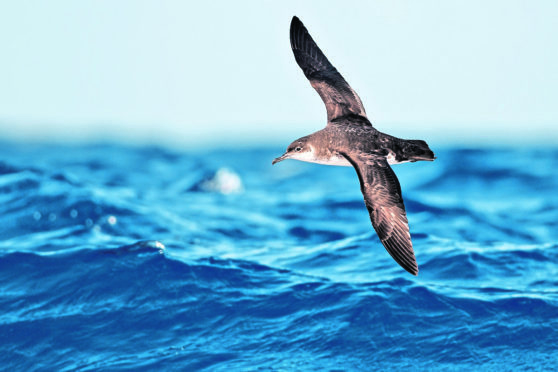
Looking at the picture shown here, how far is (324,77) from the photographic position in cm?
980

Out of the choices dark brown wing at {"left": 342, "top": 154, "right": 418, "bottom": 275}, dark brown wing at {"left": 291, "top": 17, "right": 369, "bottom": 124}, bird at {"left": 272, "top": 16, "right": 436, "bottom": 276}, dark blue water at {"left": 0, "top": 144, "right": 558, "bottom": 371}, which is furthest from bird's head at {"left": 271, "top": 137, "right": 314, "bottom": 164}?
dark blue water at {"left": 0, "top": 144, "right": 558, "bottom": 371}

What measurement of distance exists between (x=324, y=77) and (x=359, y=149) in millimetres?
1965

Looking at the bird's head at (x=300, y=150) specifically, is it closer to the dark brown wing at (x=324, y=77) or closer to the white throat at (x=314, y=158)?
the white throat at (x=314, y=158)

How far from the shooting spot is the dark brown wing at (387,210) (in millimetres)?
7328

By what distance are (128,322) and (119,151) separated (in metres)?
24.5

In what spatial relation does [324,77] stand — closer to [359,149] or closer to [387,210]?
[359,149]

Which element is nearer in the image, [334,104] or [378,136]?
[378,136]

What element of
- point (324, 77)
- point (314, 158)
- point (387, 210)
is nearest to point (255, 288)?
point (314, 158)

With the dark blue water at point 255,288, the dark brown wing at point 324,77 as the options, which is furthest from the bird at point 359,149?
the dark blue water at point 255,288

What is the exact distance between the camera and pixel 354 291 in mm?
10281

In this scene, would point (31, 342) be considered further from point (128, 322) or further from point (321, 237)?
point (321, 237)

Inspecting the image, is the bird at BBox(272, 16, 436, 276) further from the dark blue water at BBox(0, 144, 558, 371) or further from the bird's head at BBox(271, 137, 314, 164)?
the dark blue water at BBox(0, 144, 558, 371)

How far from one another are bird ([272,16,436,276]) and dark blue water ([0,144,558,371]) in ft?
6.91

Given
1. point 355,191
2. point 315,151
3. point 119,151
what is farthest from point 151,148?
point 315,151
